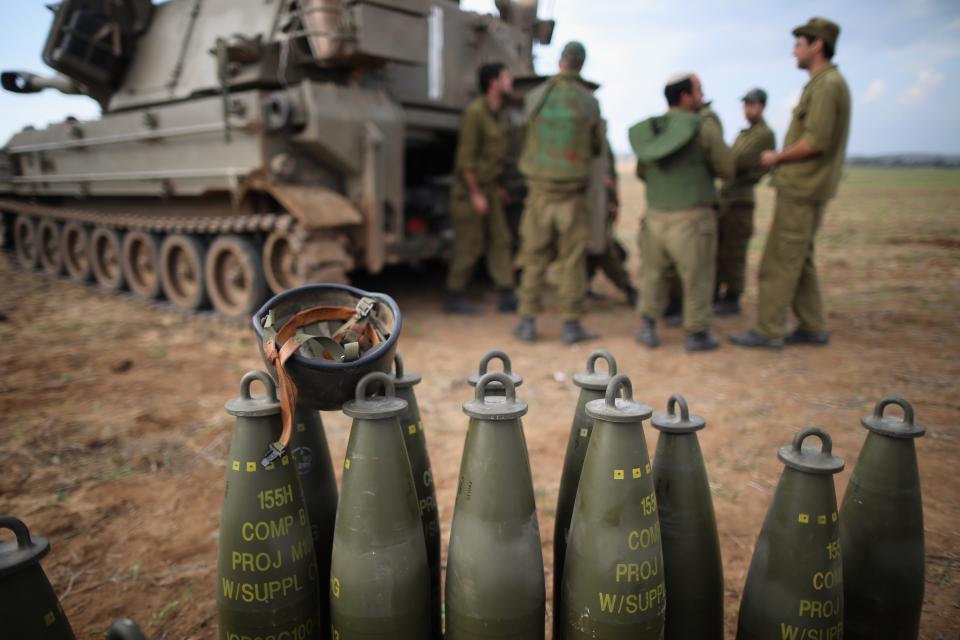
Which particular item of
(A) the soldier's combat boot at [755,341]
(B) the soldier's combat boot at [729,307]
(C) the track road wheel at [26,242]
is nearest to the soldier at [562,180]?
(A) the soldier's combat boot at [755,341]

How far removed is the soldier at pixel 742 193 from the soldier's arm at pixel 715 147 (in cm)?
100

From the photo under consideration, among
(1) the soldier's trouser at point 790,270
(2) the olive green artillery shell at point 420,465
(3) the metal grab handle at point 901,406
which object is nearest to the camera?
(3) the metal grab handle at point 901,406

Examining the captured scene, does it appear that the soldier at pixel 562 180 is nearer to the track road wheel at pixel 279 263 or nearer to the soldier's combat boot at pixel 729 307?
the soldier's combat boot at pixel 729 307

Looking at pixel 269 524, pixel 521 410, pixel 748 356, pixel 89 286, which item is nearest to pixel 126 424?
pixel 269 524

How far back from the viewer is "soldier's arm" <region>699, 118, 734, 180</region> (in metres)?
4.63

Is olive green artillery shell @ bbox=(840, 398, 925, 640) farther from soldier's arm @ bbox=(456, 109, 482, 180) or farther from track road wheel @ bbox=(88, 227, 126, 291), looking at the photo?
track road wheel @ bbox=(88, 227, 126, 291)

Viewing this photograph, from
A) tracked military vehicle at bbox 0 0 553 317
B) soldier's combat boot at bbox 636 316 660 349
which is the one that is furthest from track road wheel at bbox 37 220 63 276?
soldier's combat boot at bbox 636 316 660 349

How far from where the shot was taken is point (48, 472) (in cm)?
320

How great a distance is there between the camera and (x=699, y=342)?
5.07 meters

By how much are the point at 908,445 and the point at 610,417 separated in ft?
2.72

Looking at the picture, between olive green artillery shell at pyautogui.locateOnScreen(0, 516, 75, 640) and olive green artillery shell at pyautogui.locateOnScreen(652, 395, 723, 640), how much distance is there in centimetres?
138

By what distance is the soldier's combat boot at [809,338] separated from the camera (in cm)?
521

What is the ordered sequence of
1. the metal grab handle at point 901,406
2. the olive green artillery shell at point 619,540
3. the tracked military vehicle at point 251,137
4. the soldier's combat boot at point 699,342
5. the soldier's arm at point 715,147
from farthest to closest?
the tracked military vehicle at point 251,137 < the soldier's combat boot at point 699,342 < the soldier's arm at point 715,147 < the metal grab handle at point 901,406 < the olive green artillery shell at point 619,540

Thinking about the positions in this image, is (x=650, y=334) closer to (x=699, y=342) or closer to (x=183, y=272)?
(x=699, y=342)
